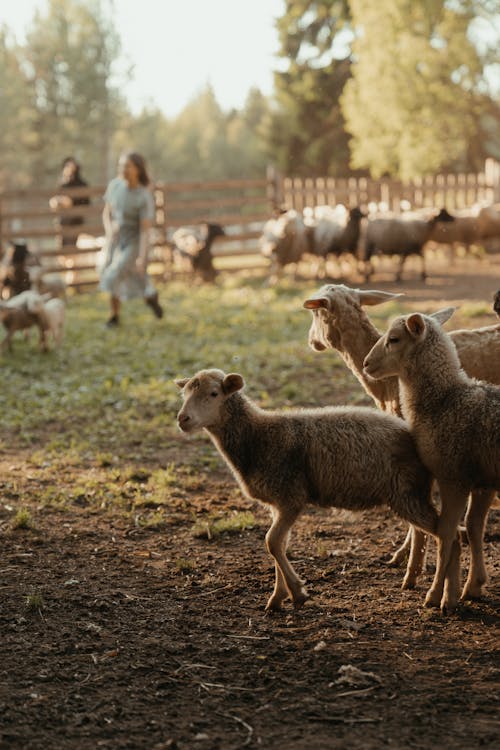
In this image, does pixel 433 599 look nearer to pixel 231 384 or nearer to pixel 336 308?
pixel 231 384

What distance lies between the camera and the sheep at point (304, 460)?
4953 millimetres

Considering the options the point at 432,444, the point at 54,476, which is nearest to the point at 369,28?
the point at 54,476

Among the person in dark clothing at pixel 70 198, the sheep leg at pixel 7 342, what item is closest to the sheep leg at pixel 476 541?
the sheep leg at pixel 7 342

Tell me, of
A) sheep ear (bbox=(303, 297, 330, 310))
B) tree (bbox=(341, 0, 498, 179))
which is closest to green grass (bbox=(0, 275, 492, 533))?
sheep ear (bbox=(303, 297, 330, 310))

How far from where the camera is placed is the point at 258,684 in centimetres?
414

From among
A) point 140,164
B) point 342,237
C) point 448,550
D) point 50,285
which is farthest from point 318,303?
point 342,237

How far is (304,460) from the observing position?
199 inches

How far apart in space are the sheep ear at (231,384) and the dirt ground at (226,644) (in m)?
1.13

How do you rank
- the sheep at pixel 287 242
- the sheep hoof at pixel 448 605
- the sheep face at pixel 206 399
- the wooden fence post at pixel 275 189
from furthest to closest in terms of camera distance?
the wooden fence post at pixel 275 189
the sheep at pixel 287 242
the sheep face at pixel 206 399
the sheep hoof at pixel 448 605

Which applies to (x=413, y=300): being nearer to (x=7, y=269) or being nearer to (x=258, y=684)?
(x=7, y=269)

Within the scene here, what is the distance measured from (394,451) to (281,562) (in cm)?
84

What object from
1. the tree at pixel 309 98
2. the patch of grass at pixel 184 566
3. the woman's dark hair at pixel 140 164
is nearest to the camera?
the patch of grass at pixel 184 566

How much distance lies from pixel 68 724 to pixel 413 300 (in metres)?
14.0

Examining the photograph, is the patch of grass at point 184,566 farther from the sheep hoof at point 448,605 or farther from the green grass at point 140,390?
the sheep hoof at point 448,605
